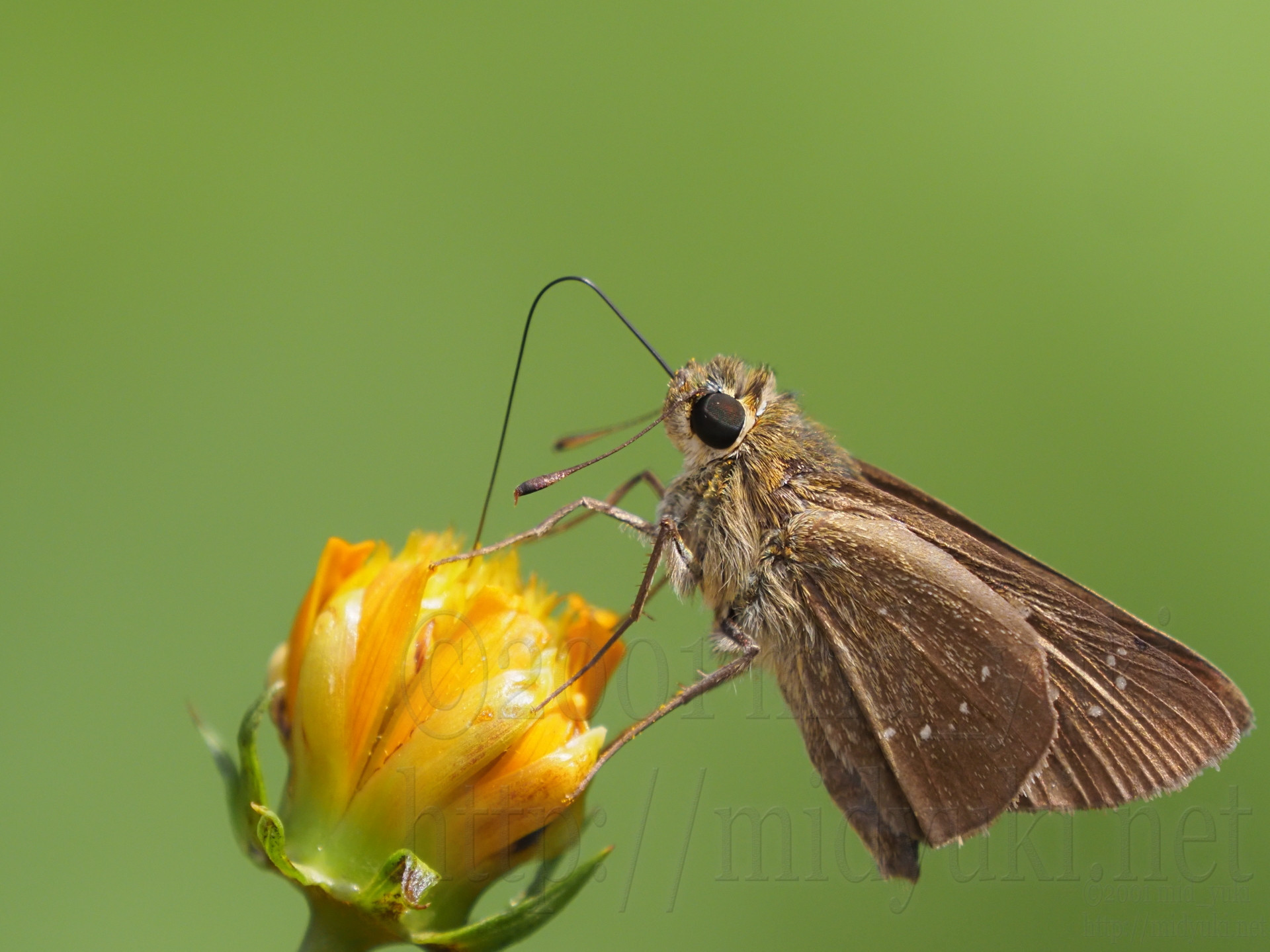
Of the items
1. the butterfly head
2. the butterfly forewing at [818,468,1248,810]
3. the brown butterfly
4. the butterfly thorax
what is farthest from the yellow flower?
the butterfly forewing at [818,468,1248,810]

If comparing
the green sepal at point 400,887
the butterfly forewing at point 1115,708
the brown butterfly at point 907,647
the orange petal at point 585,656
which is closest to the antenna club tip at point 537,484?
the brown butterfly at point 907,647

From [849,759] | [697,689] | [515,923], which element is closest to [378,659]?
[515,923]

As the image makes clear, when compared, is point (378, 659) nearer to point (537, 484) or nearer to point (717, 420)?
point (537, 484)

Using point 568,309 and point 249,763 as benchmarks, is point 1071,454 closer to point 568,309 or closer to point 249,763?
point 568,309

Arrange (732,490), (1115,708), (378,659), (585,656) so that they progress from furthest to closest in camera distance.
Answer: (732,490) < (1115,708) < (585,656) < (378,659)

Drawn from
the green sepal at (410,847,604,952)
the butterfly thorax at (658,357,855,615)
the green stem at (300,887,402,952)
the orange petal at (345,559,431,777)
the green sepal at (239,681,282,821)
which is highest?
the butterfly thorax at (658,357,855,615)

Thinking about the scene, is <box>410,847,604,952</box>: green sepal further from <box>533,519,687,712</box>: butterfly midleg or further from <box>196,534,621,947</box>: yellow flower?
<box>533,519,687,712</box>: butterfly midleg

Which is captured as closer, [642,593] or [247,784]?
[247,784]

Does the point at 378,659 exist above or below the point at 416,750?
above
